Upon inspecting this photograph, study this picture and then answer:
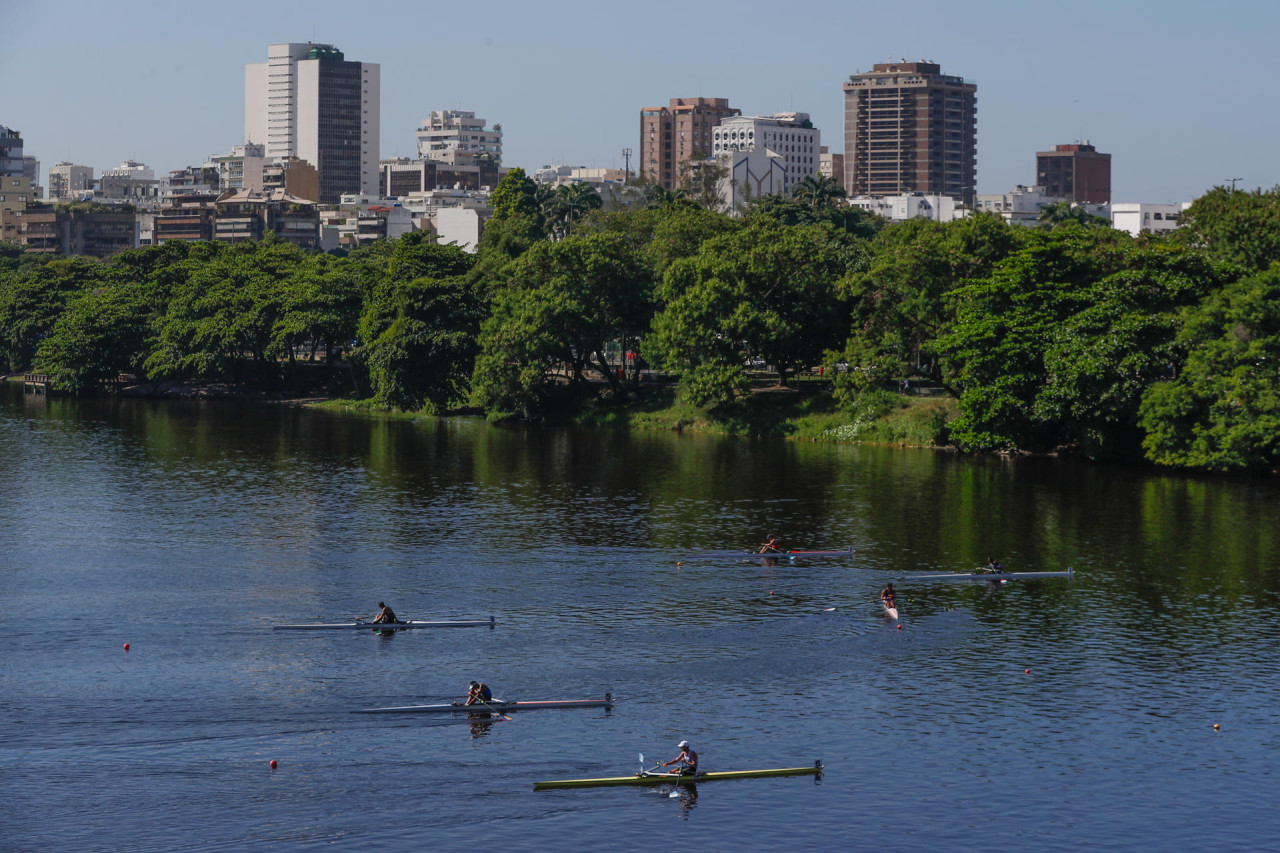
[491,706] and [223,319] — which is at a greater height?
[223,319]

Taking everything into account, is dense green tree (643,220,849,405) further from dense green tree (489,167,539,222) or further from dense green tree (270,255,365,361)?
dense green tree (489,167,539,222)

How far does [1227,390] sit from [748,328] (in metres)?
44.7

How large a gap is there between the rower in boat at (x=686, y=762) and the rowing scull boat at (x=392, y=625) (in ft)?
61.9

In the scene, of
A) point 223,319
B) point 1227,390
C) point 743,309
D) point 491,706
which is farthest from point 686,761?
point 223,319

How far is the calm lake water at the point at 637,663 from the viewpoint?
145ft

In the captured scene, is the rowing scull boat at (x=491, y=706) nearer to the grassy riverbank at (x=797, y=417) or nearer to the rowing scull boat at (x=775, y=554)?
the rowing scull boat at (x=775, y=554)

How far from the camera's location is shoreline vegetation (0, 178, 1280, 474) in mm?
107375

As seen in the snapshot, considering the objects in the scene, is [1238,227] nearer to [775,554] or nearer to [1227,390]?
[1227,390]

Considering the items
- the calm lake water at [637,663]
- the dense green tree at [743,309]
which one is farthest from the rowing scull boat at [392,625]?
the dense green tree at [743,309]

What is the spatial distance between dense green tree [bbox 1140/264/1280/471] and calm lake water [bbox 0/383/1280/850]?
346 centimetres

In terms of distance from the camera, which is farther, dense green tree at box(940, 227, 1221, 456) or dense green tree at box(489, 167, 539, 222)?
dense green tree at box(489, 167, 539, 222)

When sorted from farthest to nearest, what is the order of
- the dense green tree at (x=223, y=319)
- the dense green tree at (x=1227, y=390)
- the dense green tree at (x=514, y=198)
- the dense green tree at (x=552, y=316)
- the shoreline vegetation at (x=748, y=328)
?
the dense green tree at (x=514, y=198) < the dense green tree at (x=223, y=319) < the dense green tree at (x=552, y=316) < the shoreline vegetation at (x=748, y=328) < the dense green tree at (x=1227, y=390)

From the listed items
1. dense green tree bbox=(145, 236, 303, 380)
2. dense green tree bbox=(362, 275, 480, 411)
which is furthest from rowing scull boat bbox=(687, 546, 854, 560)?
dense green tree bbox=(145, 236, 303, 380)

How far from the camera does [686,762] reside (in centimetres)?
4597
